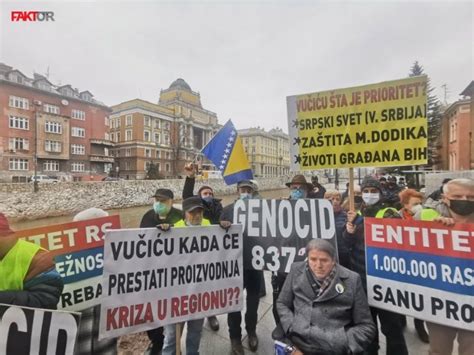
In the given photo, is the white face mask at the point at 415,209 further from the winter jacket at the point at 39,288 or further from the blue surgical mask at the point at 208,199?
the winter jacket at the point at 39,288

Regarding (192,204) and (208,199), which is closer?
(192,204)

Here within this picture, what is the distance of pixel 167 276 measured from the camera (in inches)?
98.7

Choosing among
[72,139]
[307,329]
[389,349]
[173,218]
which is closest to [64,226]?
[173,218]

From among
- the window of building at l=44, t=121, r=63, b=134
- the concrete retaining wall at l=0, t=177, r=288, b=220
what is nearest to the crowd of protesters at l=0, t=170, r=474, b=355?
the concrete retaining wall at l=0, t=177, r=288, b=220

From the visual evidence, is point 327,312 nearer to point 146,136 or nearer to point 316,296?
point 316,296

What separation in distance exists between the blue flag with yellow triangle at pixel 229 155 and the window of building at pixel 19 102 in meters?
47.0

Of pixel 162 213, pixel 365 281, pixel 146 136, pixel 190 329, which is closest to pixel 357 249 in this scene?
pixel 365 281

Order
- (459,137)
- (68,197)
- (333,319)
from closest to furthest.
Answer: (333,319), (68,197), (459,137)

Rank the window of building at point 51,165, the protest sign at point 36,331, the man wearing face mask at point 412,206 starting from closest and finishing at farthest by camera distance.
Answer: the protest sign at point 36,331 → the man wearing face mask at point 412,206 → the window of building at point 51,165

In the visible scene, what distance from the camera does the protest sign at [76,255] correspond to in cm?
245

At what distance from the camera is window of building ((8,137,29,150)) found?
37219 mm

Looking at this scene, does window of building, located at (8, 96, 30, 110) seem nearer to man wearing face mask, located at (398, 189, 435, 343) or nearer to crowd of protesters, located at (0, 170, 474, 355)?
crowd of protesters, located at (0, 170, 474, 355)

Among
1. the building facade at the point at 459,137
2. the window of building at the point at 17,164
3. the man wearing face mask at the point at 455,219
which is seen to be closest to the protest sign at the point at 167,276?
the man wearing face mask at the point at 455,219

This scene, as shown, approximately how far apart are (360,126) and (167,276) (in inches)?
97.9
